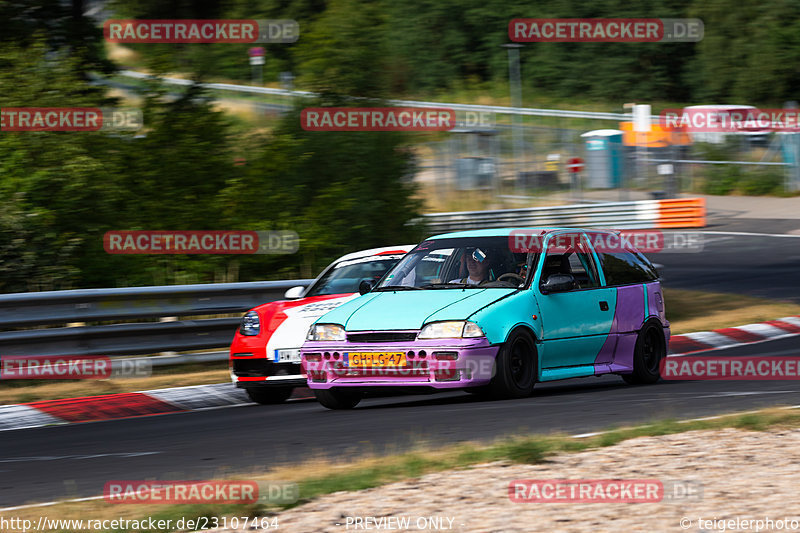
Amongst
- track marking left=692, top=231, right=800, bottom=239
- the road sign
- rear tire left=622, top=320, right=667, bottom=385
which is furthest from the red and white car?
the road sign

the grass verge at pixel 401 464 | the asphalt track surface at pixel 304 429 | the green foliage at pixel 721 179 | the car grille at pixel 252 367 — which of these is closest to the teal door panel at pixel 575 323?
the asphalt track surface at pixel 304 429

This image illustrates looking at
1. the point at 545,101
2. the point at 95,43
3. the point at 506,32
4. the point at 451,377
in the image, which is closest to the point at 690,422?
the point at 451,377

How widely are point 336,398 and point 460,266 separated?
5.03ft

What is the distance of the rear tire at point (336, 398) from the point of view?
9953 mm

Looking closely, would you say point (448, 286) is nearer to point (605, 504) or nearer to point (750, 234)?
point (605, 504)

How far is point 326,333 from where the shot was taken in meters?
9.66

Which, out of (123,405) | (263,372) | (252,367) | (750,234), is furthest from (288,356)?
(750,234)

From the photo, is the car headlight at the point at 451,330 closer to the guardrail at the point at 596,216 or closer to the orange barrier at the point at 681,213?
the guardrail at the point at 596,216

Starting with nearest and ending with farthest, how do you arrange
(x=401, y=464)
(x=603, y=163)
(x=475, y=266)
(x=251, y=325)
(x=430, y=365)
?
(x=401, y=464)
(x=430, y=365)
(x=475, y=266)
(x=251, y=325)
(x=603, y=163)

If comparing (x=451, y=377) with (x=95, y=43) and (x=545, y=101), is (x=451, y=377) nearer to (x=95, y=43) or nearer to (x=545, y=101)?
(x=95, y=43)

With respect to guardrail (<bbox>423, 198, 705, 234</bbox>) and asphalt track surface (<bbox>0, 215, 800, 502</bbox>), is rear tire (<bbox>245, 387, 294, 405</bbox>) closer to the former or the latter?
asphalt track surface (<bbox>0, 215, 800, 502</bbox>)

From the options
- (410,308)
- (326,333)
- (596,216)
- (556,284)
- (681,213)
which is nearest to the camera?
(410,308)

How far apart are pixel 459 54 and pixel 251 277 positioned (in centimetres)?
4739

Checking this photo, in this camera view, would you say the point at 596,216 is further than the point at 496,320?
Yes
